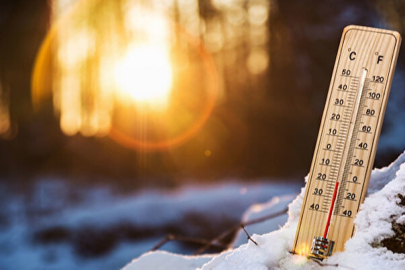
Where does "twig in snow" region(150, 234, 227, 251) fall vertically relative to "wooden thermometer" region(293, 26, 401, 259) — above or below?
below

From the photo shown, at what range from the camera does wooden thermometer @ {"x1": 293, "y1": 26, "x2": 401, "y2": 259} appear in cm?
135

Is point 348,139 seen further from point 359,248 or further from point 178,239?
point 178,239

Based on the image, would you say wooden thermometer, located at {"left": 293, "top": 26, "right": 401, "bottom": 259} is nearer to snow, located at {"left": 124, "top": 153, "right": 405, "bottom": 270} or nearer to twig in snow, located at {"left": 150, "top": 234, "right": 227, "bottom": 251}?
snow, located at {"left": 124, "top": 153, "right": 405, "bottom": 270}

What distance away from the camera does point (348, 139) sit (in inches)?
54.4

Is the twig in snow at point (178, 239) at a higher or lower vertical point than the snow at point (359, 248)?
lower

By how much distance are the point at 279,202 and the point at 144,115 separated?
6.18 m

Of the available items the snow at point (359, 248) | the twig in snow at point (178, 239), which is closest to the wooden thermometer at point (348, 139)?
the snow at point (359, 248)

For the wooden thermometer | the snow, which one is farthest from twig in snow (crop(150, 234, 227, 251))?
the wooden thermometer

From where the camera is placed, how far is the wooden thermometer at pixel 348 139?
1.35 meters

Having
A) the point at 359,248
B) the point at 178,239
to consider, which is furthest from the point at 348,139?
the point at 178,239

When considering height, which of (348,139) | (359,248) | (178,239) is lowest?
(178,239)

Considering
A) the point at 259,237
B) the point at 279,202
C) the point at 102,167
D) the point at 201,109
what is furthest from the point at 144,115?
the point at 259,237

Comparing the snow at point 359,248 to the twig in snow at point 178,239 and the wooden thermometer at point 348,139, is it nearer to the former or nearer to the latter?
the wooden thermometer at point 348,139

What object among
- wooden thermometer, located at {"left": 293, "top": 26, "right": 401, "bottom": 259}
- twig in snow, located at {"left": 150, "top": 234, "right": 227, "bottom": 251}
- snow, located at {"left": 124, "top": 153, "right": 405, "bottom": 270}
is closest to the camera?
snow, located at {"left": 124, "top": 153, "right": 405, "bottom": 270}
